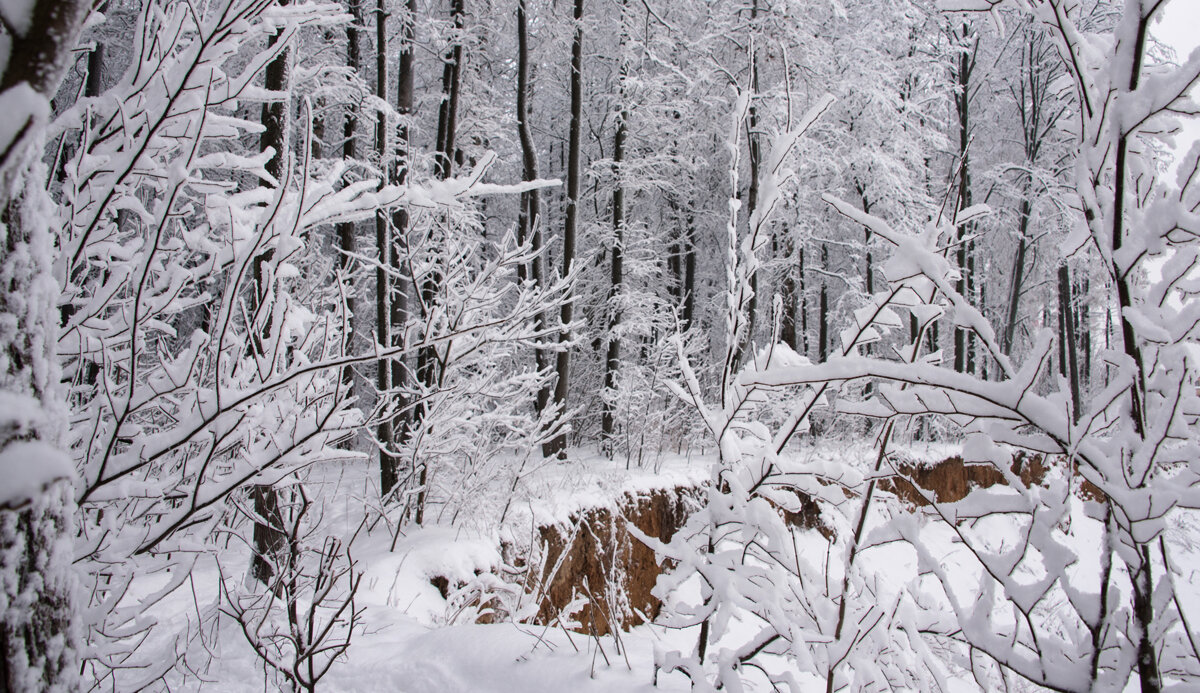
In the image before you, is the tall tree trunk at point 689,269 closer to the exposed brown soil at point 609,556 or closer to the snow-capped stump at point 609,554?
the exposed brown soil at point 609,556

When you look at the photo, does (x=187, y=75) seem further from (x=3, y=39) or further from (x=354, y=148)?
(x=354, y=148)

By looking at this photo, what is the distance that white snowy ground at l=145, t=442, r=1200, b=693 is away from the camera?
5.98 ft

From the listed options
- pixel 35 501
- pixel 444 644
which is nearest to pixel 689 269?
pixel 444 644

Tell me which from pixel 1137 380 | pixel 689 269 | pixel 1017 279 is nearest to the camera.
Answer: pixel 1137 380

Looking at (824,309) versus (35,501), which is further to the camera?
(824,309)

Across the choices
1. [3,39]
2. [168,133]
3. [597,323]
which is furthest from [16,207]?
[597,323]

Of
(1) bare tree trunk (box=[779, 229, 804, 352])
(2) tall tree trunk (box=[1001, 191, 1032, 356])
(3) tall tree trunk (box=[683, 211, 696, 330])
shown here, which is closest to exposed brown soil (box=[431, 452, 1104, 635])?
(1) bare tree trunk (box=[779, 229, 804, 352])

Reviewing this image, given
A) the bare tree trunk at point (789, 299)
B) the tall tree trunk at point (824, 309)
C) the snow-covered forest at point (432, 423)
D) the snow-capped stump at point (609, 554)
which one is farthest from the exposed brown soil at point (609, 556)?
the tall tree trunk at point (824, 309)

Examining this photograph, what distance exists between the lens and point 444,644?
2.15 meters

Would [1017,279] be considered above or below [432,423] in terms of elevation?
above

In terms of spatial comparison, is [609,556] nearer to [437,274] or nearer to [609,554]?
[609,554]

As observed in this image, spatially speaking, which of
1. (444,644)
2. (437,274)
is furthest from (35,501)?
(437,274)

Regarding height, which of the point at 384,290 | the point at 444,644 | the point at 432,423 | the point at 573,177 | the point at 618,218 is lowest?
the point at 444,644

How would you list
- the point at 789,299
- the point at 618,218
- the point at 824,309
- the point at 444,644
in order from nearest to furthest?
1. the point at 444,644
2. the point at 618,218
3. the point at 789,299
4. the point at 824,309
